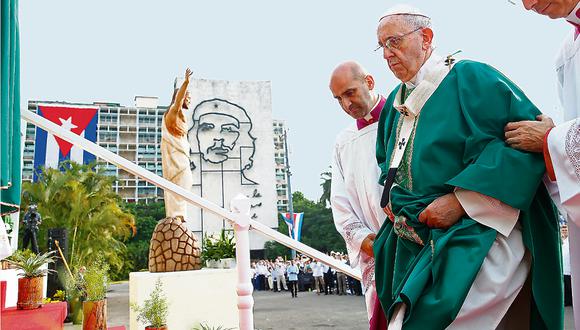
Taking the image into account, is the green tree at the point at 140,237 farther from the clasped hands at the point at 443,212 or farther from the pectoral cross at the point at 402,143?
the clasped hands at the point at 443,212

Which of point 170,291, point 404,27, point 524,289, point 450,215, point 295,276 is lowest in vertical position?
point 295,276

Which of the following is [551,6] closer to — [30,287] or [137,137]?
[30,287]

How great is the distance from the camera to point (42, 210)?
73.6ft

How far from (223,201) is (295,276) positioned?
23547 millimetres

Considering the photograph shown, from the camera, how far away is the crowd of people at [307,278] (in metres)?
18.0

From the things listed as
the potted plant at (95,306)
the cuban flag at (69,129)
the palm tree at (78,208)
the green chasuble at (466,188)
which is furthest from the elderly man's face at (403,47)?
the palm tree at (78,208)

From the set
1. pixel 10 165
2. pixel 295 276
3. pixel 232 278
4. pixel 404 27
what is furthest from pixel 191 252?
pixel 295 276

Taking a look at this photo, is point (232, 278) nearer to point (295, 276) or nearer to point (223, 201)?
point (295, 276)

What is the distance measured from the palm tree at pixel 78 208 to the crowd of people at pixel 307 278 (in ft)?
27.1

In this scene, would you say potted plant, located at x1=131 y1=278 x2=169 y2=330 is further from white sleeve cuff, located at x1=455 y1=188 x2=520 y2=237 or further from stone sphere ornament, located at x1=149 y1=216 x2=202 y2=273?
white sleeve cuff, located at x1=455 y1=188 x2=520 y2=237

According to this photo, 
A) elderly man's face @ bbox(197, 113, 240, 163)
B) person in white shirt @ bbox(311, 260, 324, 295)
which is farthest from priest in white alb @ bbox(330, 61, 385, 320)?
elderly man's face @ bbox(197, 113, 240, 163)

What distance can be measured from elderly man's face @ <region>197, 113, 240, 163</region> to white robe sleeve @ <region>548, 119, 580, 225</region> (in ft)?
137

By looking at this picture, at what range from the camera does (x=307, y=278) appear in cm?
2102

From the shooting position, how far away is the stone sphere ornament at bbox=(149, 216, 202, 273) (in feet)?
18.7
